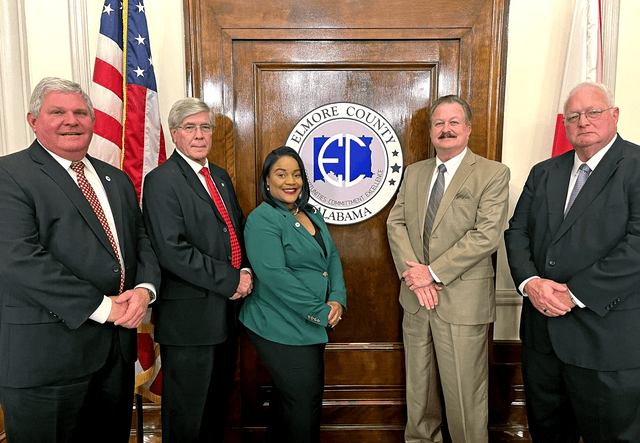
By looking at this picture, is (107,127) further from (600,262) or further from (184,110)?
(600,262)

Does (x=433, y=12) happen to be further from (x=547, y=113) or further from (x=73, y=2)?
(x=73, y=2)

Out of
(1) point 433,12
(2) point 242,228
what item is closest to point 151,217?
(2) point 242,228

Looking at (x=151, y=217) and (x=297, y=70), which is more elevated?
(x=297, y=70)

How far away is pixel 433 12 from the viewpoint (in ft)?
8.14

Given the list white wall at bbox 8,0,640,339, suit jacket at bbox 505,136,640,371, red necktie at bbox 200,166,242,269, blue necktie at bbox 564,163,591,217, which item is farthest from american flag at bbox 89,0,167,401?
blue necktie at bbox 564,163,591,217

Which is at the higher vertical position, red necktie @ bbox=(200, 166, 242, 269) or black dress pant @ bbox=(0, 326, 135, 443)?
red necktie @ bbox=(200, 166, 242, 269)

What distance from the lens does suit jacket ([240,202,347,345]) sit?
189 centimetres

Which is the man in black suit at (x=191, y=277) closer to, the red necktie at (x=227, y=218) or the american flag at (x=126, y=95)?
the red necktie at (x=227, y=218)

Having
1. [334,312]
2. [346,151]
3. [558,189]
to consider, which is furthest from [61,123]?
[558,189]

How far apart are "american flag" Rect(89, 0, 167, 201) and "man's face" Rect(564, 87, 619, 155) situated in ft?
6.70

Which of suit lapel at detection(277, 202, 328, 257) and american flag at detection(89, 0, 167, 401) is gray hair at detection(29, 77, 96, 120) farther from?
suit lapel at detection(277, 202, 328, 257)

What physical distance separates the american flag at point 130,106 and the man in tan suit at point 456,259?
4.56 ft

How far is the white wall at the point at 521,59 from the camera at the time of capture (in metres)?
2.41

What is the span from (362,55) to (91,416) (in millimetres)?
2232
